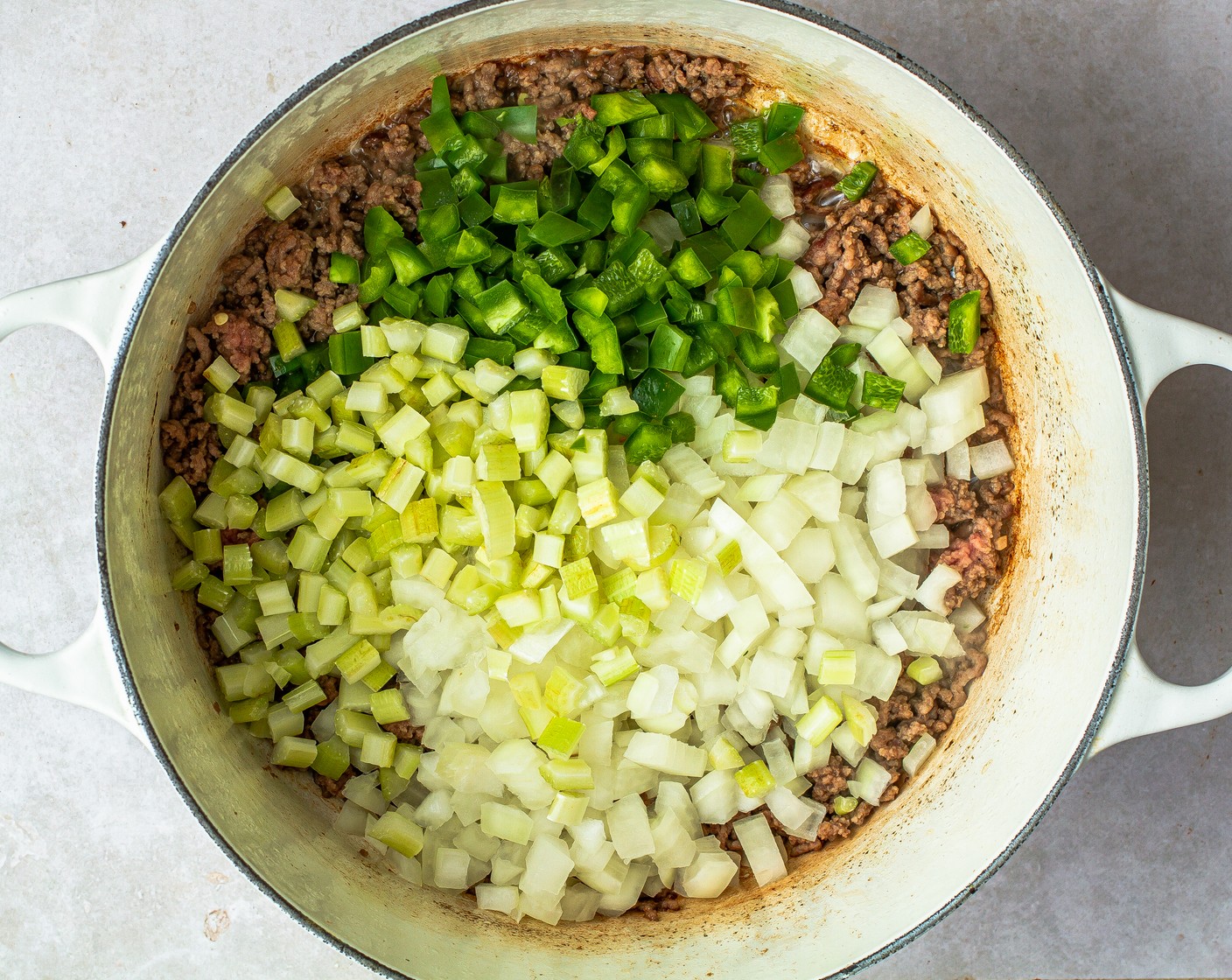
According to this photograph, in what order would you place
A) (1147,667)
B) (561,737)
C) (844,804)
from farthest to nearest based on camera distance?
(844,804) → (561,737) → (1147,667)

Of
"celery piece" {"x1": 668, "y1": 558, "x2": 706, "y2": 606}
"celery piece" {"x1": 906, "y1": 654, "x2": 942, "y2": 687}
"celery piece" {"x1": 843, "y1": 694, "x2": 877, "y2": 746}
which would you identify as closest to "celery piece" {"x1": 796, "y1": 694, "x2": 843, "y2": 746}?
"celery piece" {"x1": 843, "y1": 694, "x2": 877, "y2": 746}

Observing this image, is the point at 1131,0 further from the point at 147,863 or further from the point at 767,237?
Answer: the point at 147,863

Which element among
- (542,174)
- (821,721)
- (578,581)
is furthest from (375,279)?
(821,721)

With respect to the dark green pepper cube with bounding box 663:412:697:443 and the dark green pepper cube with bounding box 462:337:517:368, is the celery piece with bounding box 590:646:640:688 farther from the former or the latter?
the dark green pepper cube with bounding box 462:337:517:368

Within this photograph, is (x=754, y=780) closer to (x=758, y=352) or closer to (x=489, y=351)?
(x=758, y=352)

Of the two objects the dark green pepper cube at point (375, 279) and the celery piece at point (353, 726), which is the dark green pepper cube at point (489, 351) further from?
the celery piece at point (353, 726)

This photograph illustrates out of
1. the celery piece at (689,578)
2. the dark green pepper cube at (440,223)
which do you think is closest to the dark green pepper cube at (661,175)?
the dark green pepper cube at (440,223)
